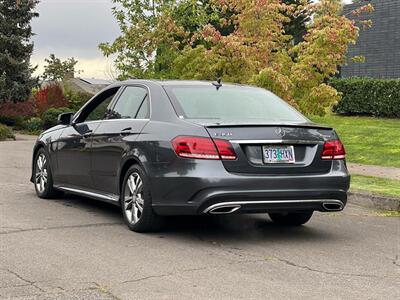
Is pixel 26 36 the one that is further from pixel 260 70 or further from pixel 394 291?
pixel 394 291

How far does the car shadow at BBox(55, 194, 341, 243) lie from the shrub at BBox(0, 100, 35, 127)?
27.8 metres

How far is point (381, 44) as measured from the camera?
25.5 m

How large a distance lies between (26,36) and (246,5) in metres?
25.1

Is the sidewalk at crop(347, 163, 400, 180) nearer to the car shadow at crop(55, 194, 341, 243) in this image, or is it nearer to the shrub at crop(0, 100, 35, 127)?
the car shadow at crop(55, 194, 341, 243)

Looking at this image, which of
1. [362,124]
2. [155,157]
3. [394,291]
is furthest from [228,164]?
[362,124]

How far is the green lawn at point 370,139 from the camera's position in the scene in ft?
50.4

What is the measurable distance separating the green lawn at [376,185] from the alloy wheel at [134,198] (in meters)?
4.30

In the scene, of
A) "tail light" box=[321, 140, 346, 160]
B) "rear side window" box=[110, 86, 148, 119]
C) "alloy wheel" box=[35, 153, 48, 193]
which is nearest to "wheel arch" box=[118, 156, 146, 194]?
"rear side window" box=[110, 86, 148, 119]

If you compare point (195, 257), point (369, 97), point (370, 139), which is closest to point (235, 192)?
point (195, 257)

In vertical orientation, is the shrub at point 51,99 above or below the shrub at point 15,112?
above

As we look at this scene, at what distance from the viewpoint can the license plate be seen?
6.51 m

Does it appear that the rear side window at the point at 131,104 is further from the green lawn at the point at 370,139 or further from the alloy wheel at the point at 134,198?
the green lawn at the point at 370,139

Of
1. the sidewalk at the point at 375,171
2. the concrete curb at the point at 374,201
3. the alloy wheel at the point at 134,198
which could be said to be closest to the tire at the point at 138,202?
the alloy wheel at the point at 134,198

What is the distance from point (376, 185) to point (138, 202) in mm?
5336
